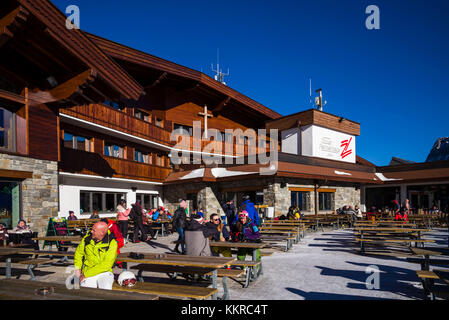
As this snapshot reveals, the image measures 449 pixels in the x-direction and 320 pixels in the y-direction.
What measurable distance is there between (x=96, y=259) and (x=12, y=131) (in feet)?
29.3

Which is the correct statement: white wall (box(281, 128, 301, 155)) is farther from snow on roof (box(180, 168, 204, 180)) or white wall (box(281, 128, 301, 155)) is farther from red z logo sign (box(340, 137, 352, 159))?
snow on roof (box(180, 168, 204, 180))

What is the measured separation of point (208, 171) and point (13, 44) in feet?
39.2

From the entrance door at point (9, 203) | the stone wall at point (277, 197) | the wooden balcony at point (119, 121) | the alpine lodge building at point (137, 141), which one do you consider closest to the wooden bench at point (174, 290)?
the alpine lodge building at point (137, 141)

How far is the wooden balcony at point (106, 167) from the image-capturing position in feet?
52.2

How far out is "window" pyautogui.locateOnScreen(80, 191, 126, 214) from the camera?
1795cm

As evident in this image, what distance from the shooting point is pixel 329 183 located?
2017 cm

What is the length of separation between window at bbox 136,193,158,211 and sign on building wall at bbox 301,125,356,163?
35.7 feet

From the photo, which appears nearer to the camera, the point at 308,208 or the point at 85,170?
the point at 85,170

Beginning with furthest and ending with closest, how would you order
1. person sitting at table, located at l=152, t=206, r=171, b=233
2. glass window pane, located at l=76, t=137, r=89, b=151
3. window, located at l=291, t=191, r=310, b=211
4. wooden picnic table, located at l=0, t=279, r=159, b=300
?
window, located at l=291, t=191, r=310, b=211
glass window pane, located at l=76, t=137, r=89, b=151
person sitting at table, located at l=152, t=206, r=171, b=233
wooden picnic table, located at l=0, t=279, r=159, b=300

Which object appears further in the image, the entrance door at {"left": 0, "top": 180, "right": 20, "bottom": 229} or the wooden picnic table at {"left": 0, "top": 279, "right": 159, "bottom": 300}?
the entrance door at {"left": 0, "top": 180, "right": 20, "bottom": 229}

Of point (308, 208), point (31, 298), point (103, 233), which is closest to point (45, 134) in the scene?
point (103, 233)

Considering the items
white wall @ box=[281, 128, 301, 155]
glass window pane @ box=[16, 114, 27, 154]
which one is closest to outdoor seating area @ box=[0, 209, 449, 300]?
glass window pane @ box=[16, 114, 27, 154]

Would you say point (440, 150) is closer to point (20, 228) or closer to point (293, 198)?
point (293, 198)
